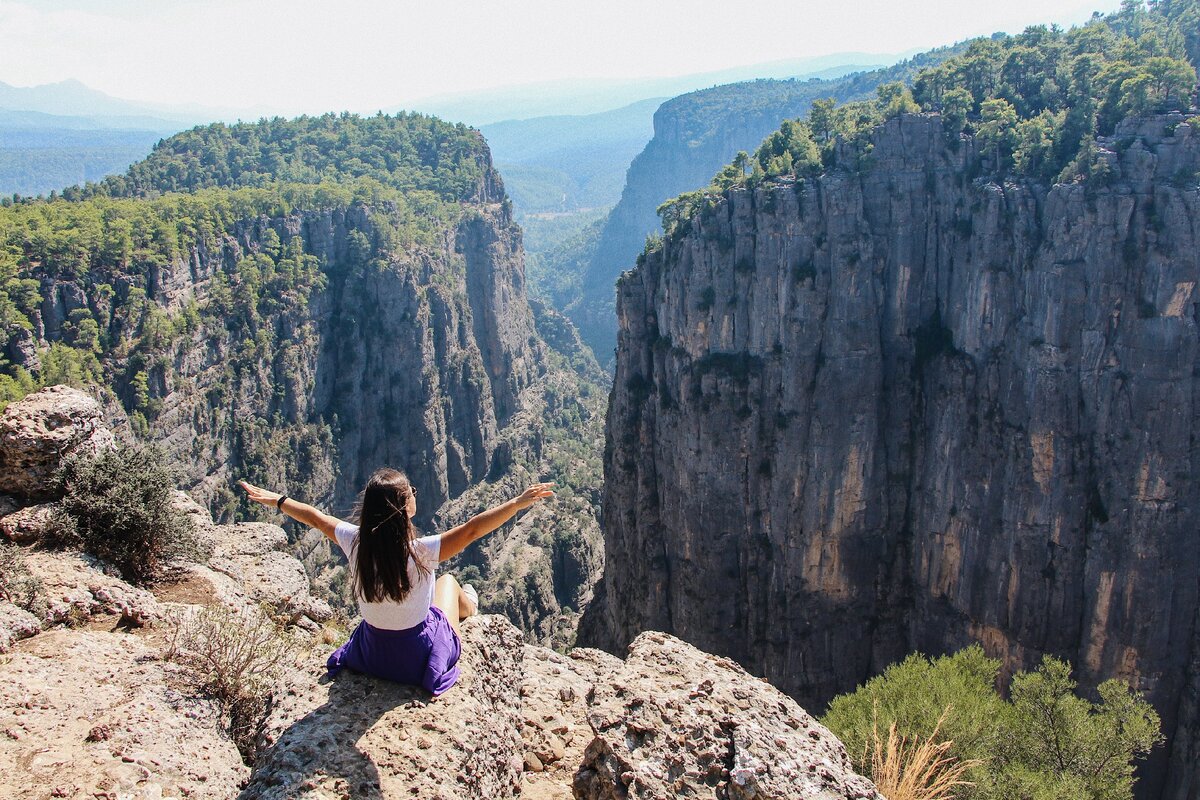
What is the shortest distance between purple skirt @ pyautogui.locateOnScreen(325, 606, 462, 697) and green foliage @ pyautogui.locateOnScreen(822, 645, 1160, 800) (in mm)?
6601

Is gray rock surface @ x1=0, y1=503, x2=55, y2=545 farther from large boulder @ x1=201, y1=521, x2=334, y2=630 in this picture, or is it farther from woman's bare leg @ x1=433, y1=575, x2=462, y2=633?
woman's bare leg @ x1=433, y1=575, x2=462, y2=633

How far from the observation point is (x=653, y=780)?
6.26 metres

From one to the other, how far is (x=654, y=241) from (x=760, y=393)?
39.0ft

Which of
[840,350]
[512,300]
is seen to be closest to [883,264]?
[840,350]

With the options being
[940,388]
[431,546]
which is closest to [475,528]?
[431,546]

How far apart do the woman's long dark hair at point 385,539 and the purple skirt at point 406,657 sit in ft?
1.47

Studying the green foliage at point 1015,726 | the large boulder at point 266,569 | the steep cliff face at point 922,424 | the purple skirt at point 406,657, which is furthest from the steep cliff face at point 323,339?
the green foliage at point 1015,726

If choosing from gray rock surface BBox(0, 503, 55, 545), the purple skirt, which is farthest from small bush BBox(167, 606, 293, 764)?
gray rock surface BBox(0, 503, 55, 545)

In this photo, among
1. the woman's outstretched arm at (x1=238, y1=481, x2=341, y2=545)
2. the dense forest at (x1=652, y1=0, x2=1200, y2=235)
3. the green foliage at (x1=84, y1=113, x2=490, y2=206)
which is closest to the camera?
the woman's outstretched arm at (x1=238, y1=481, x2=341, y2=545)

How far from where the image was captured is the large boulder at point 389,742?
590cm

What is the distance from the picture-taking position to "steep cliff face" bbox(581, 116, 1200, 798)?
96.3ft

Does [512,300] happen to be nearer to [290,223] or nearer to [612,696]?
[290,223]

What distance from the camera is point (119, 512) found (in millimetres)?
10328

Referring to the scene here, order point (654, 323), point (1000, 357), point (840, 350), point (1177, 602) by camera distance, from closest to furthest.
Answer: point (1177, 602), point (1000, 357), point (840, 350), point (654, 323)
